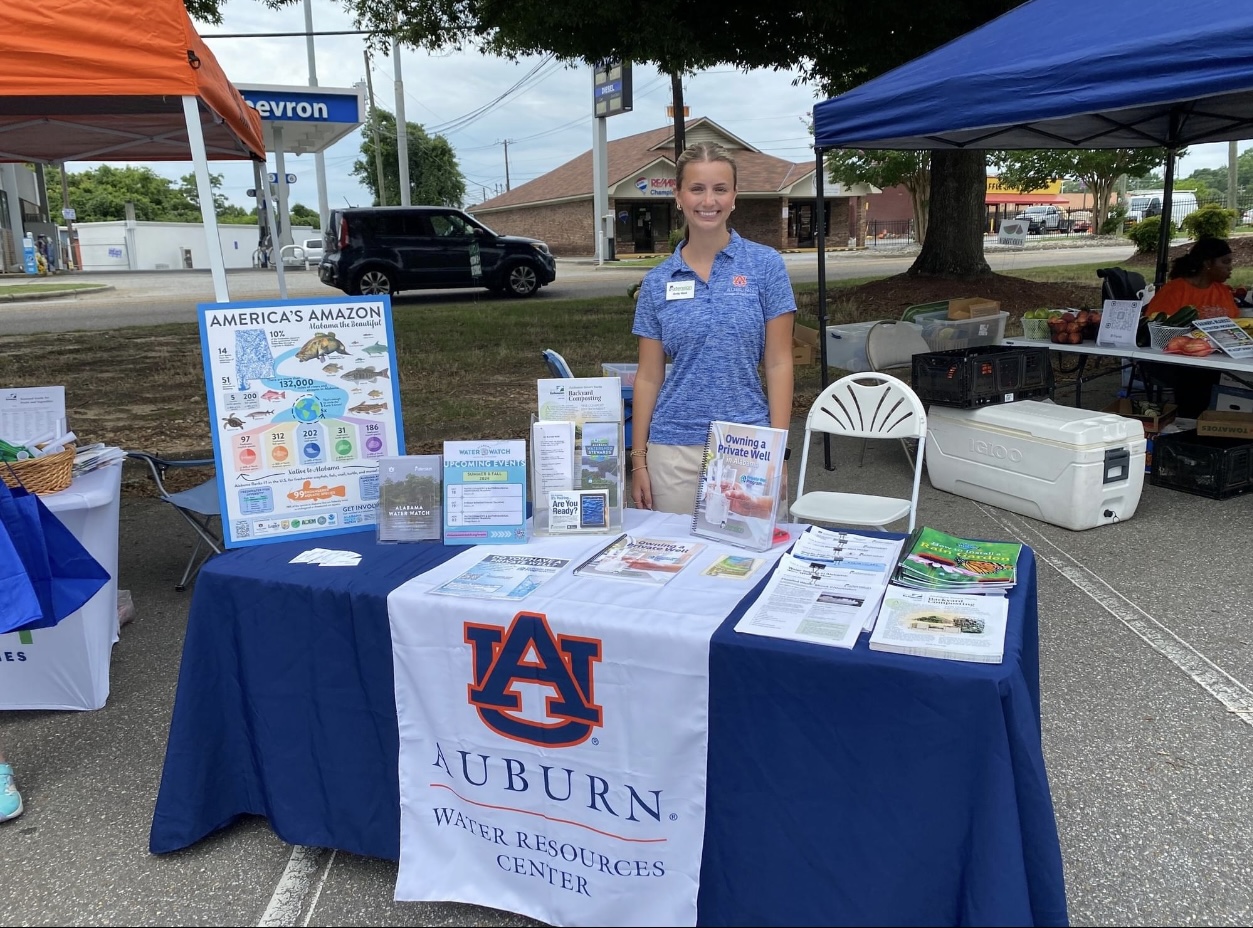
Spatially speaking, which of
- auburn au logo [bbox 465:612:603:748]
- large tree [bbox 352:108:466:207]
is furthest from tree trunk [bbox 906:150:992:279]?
large tree [bbox 352:108:466:207]

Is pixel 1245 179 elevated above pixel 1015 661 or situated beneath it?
elevated above

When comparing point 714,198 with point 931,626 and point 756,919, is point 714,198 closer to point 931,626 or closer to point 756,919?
point 931,626

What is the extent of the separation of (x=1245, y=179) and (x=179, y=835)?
457ft

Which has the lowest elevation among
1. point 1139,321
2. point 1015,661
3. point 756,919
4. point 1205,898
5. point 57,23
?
point 1205,898

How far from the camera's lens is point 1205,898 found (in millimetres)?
2090

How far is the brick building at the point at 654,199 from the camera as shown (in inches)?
1435

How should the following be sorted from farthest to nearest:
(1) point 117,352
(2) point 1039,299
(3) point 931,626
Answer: (2) point 1039,299, (1) point 117,352, (3) point 931,626

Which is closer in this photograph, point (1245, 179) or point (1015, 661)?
point (1015, 661)

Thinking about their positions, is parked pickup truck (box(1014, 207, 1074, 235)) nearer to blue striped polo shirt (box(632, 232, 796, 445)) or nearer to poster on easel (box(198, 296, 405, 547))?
blue striped polo shirt (box(632, 232, 796, 445))

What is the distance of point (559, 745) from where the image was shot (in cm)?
195

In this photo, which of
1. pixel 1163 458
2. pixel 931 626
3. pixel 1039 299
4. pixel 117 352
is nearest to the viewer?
pixel 931 626

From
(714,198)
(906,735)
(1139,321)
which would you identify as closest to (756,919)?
(906,735)

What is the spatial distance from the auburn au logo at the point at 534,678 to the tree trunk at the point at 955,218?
12.1 meters

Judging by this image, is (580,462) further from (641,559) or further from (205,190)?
(205,190)
